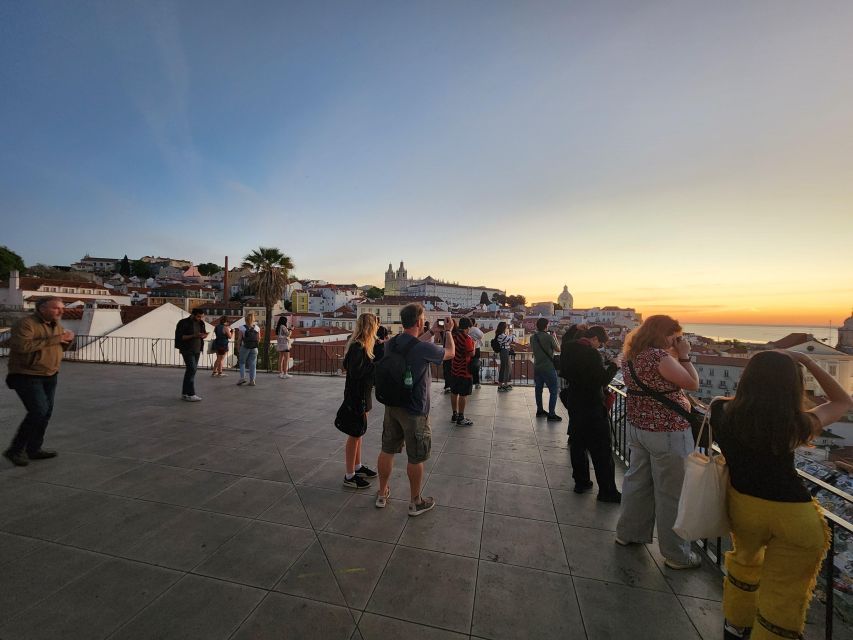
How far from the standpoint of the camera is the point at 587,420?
12.6ft

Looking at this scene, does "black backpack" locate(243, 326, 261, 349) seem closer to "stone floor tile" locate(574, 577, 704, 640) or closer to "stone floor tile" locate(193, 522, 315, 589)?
"stone floor tile" locate(193, 522, 315, 589)

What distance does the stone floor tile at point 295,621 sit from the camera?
6.72 ft

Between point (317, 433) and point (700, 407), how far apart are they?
4779 millimetres

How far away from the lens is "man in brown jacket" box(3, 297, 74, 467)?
409 cm

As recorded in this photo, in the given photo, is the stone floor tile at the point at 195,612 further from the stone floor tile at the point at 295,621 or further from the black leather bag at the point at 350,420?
the black leather bag at the point at 350,420

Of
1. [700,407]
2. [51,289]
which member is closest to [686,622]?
[700,407]

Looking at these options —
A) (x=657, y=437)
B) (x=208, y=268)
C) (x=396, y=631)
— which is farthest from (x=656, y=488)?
(x=208, y=268)

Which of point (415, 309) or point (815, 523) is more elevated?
point (415, 309)

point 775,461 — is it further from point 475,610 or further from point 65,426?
point 65,426

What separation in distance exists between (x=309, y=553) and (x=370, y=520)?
24.3 inches

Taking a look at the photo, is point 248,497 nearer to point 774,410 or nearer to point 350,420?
point 350,420

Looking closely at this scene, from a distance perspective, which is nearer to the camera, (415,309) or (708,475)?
(708,475)

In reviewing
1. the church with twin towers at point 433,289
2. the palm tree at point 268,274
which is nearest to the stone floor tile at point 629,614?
the palm tree at point 268,274

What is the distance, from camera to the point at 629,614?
224cm
